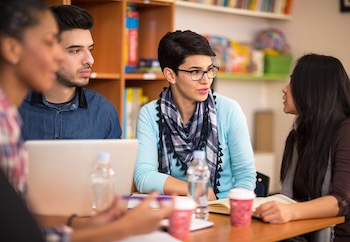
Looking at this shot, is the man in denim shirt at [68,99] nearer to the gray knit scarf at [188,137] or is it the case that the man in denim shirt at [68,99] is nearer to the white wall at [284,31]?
the gray knit scarf at [188,137]

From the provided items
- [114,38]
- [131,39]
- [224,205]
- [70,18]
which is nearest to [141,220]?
[224,205]

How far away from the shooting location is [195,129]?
101 inches

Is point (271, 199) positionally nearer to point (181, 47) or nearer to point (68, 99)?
point (181, 47)

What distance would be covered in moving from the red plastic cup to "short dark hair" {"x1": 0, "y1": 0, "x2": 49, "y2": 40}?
672mm

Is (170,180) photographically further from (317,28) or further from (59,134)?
(317,28)

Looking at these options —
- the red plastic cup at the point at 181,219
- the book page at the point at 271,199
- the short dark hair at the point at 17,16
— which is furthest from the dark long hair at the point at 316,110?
A: the short dark hair at the point at 17,16

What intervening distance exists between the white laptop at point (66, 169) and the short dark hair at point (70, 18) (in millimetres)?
1048

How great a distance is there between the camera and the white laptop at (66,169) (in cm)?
166

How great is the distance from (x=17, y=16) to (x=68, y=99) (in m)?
1.36

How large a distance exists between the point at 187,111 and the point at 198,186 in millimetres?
734

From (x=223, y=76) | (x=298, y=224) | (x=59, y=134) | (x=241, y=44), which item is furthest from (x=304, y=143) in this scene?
(x=241, y=44)

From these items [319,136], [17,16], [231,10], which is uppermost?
[231,10]

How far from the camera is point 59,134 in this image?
2600mm

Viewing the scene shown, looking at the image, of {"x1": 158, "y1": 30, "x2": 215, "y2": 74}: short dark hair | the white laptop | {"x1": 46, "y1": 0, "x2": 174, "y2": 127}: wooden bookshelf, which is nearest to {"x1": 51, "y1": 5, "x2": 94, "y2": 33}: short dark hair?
{"x1": 158, "y1": 30, "x2": 215, "y2": 74}: short dark hair
